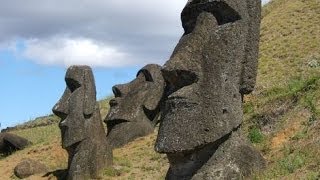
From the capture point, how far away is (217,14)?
9.66m

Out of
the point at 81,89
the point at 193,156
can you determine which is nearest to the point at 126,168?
the point at 81,89

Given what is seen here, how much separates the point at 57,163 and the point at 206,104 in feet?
38.8

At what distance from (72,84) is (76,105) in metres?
0.68

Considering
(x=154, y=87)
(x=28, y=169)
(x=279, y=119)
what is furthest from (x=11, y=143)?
(x=279, y=119)

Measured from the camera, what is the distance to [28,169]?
18.6 meters

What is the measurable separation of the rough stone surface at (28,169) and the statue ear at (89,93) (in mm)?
3263

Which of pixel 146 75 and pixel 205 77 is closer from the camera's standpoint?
pixel 205 77

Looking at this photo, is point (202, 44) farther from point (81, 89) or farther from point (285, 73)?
point (285, 73)

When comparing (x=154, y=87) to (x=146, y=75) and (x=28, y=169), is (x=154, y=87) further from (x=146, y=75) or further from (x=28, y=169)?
(x=28, y=169)

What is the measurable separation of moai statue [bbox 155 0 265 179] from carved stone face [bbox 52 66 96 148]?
22.9 ft

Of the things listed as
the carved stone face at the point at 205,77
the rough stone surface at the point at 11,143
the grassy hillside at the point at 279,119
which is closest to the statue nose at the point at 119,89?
the grassy hillside at the point at 279,119

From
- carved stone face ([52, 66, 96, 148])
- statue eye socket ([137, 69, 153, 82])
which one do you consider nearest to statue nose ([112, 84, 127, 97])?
statue eye socket ([137, 69, 153, 82])

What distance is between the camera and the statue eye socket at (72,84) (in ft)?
54.3

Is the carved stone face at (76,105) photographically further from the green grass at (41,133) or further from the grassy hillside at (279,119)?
the green grass at (41,133)
